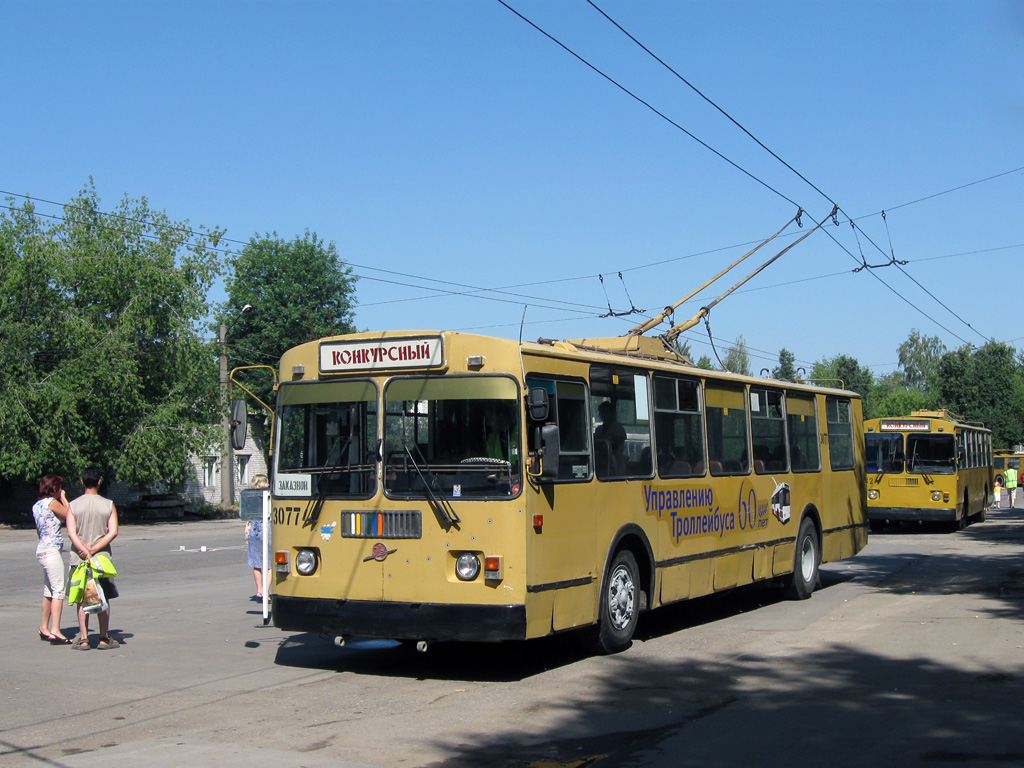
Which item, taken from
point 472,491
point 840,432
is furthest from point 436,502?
point 840,432

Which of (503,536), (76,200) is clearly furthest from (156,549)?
(503,536)

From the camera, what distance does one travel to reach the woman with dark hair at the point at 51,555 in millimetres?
10852

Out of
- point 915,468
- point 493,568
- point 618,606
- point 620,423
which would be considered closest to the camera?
point 493,568

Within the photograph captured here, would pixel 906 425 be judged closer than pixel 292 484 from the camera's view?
No

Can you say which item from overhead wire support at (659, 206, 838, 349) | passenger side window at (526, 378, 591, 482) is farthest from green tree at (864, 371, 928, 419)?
passenger side window at (526, 378, 591, 482)

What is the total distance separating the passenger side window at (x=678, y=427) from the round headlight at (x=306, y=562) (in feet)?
11.6

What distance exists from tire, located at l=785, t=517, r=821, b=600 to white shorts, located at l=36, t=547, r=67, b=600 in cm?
876

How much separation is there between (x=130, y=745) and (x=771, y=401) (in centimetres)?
936

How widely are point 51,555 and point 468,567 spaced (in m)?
4.83

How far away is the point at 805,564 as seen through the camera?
14742mm

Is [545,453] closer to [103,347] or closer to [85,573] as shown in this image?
[85,573]

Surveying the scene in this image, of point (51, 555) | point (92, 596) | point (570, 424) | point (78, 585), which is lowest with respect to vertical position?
point (92, 596)

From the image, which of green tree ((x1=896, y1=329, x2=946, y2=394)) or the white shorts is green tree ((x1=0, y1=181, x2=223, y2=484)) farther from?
green tree ((x1=896, y1=329, x2=946, y2=394))

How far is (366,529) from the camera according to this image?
8.98m
